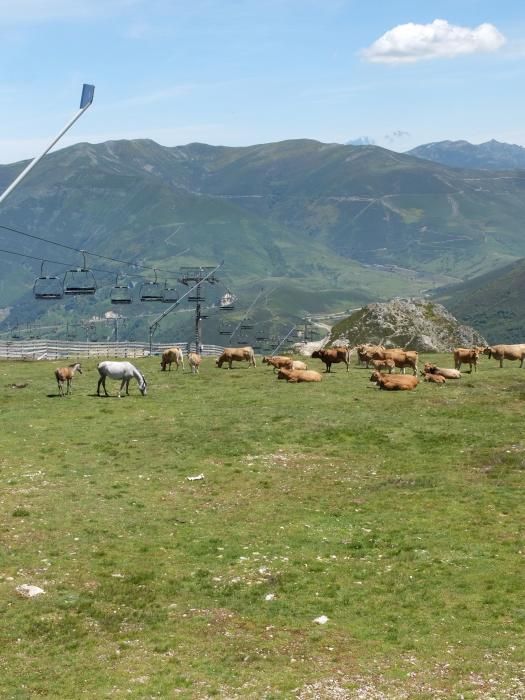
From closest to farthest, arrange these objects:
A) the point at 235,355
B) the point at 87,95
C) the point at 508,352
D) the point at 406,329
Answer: the point at 87,95, the point at 508,352, the point at 235,355, the point at 406,329

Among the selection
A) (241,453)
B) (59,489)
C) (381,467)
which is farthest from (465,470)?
(59,489)

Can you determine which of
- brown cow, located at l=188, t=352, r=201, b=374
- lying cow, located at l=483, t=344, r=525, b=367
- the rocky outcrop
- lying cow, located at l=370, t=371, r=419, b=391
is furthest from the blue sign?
the rocky outcrop

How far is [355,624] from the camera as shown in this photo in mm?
19719

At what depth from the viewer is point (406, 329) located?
9694 centimetres

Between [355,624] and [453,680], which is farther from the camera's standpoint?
[355,624]

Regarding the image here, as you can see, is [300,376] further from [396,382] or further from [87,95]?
[87,95]

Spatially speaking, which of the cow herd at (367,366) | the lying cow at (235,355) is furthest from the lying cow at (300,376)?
the lying cow at (235,355)

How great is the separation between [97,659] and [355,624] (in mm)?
6192

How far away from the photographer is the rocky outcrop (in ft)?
314

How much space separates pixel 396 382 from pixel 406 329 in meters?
48.3

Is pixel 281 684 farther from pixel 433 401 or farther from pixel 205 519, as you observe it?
pixel 433 401

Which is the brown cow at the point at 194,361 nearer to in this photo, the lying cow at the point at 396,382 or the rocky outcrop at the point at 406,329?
the lying cow at the point at 396,382

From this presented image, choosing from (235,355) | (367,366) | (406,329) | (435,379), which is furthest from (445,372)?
(406,329)

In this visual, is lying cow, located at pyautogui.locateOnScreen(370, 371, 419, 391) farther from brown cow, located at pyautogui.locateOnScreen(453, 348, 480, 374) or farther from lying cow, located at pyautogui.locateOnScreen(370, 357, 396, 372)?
brown cow, located at pyautogui.locateOnScreen(453, 348, 480, 374)
